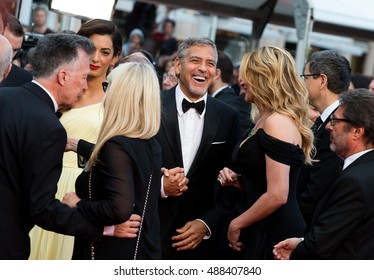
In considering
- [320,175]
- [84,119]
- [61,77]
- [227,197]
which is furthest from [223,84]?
[61,77]

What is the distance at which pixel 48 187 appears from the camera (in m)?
3.86

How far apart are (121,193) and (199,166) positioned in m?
1.46

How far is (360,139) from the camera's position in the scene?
165 inches

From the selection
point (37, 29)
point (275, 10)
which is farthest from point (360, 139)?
point (37, 29)

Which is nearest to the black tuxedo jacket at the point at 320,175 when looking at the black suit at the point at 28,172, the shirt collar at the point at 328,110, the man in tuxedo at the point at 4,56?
the shirt collar at the point at 328,110

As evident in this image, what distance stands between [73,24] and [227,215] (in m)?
6.03

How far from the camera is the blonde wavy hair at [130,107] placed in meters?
3.97

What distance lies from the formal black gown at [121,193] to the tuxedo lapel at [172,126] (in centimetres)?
101

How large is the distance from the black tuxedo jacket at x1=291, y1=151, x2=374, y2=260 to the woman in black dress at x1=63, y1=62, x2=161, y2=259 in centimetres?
90

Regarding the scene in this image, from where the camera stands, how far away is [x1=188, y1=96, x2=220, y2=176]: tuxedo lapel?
5285mm

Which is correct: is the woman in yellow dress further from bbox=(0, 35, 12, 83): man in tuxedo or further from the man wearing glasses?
bbox=(0, 35, 12, 83): man in tuxedo

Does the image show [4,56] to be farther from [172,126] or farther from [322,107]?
[322,107]

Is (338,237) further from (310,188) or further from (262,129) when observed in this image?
(310,188)

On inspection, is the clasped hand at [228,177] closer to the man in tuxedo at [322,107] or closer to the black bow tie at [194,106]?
the black bow tie at [194,106]
